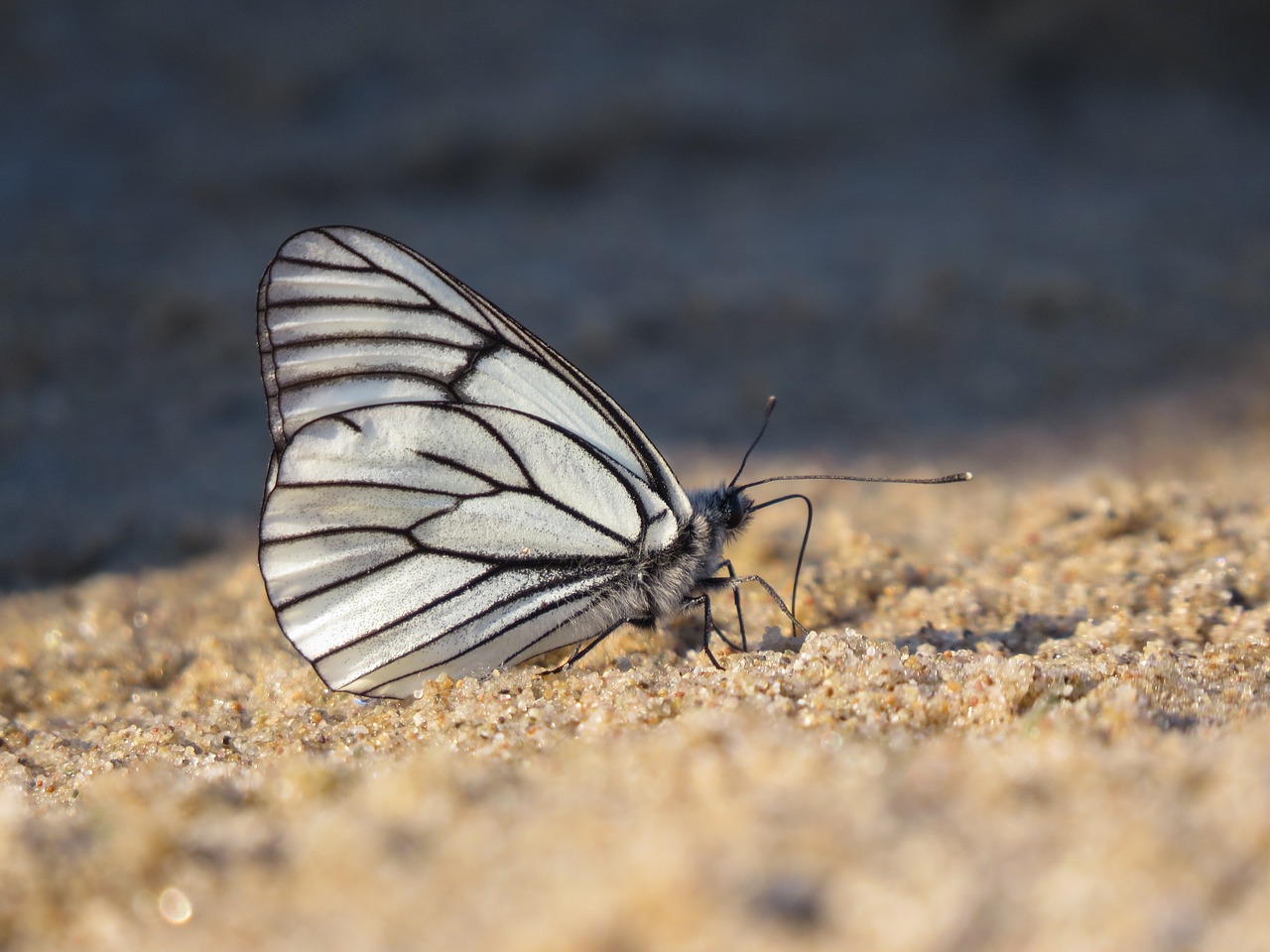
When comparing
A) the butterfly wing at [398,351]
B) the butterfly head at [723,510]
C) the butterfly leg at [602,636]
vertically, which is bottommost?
the butterfly leg at [602,636]

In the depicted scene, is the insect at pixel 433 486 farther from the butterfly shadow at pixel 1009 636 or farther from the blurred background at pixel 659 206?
the blurred background at pixel 659 206

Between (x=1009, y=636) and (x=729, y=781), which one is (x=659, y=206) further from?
(x=729, y=781)

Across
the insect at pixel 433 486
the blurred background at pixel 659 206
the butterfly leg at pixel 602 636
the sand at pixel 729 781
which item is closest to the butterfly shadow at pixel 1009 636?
the sand at pixel 729 781

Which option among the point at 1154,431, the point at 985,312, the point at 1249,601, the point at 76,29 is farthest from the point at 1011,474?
the point at 76,29

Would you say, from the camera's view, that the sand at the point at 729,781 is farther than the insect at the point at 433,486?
No

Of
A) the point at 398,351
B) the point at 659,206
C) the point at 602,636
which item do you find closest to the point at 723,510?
the point at 602,636
